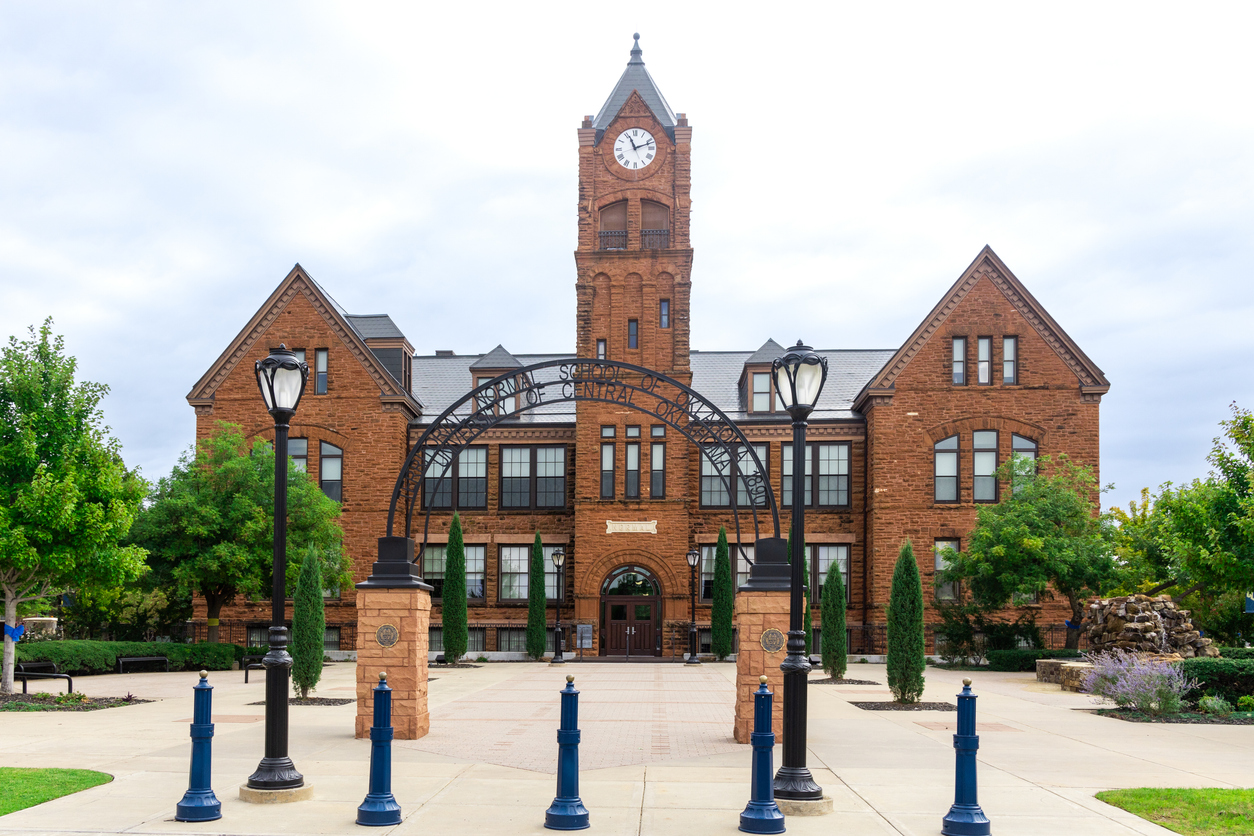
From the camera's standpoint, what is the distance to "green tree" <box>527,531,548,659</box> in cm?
3700

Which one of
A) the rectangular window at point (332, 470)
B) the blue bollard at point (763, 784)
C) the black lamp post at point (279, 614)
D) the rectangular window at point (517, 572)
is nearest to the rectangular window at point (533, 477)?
the rectangular window at point (517, 572)

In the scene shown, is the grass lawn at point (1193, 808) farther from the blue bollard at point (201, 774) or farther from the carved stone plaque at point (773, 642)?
the blue bollard at point (201, 774)

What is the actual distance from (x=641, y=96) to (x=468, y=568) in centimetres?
1941

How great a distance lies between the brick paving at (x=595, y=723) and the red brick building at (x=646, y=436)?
38.3 ft

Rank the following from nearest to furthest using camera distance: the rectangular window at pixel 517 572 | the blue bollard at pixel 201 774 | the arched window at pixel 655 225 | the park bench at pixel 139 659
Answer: the blue bollard at pixel 201 774
the park bench at pixel 139 659
the rectangular window at pixel 517 572
the arched window at pixel 655 225

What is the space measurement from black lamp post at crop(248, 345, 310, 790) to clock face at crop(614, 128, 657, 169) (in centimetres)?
3088

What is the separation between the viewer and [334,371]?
128 ft

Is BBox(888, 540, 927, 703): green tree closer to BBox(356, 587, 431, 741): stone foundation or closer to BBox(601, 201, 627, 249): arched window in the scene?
BBox(356, 587, 431, 741): stone foundation

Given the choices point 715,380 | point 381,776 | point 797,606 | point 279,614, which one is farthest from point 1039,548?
point 381,776

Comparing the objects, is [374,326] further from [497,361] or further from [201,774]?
[201,774]

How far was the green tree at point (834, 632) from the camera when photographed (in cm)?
2705

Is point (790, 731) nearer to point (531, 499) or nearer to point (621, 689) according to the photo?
point (621, 689)

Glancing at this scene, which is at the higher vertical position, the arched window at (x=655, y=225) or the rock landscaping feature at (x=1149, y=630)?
the arched window at (x=655, y=225)

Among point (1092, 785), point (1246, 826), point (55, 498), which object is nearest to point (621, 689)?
point (55, 498)
